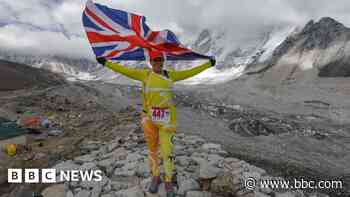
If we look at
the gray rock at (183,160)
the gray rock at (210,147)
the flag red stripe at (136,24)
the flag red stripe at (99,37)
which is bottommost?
the gray rock at (183,160)

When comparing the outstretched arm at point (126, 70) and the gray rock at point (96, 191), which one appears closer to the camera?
the outstretched arm at point (126, 70)

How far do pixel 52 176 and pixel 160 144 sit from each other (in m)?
2.45

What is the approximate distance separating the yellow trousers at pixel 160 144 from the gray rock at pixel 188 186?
0.42 m

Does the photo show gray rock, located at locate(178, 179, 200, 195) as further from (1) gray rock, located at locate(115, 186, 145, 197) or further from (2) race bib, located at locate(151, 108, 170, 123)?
(2) race bib, located at locate(151, 108, 170, 123)

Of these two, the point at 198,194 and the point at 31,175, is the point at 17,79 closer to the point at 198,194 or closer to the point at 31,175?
the point at 31,175

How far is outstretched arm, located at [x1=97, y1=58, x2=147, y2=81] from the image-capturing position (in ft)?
14.5

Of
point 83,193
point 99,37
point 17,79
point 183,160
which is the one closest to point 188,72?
point 99,37

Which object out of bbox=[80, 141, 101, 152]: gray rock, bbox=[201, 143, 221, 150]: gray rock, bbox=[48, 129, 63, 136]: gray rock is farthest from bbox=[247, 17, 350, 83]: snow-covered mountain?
bbox=[80, 141, 101, 152]: gray rock

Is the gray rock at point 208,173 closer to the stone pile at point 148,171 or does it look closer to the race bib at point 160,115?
the stone pile at point 148,171

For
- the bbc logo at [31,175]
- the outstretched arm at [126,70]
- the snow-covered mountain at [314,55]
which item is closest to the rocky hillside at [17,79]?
the bbc logo at [31,175]

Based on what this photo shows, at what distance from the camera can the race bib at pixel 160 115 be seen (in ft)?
14.4

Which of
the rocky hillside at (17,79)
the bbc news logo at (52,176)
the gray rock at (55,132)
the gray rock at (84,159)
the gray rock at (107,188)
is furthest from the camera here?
the rocky hillside at (17,79)

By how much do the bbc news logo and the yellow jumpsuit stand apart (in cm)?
141

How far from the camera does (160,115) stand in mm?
4387
